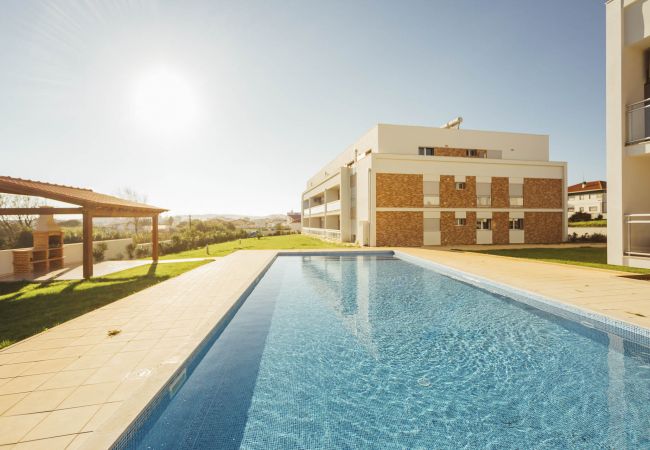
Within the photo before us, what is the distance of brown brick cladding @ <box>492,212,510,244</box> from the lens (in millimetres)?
23750

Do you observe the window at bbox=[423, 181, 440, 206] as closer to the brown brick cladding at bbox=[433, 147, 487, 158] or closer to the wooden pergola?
the brown brick cladding at bbox=[433, 147, 487, 158]

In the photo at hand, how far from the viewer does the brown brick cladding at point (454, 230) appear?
22812 millimetres

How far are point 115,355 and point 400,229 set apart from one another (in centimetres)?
2012

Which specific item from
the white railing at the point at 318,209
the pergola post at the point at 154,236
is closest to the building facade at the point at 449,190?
the white railing at the point at 318,209

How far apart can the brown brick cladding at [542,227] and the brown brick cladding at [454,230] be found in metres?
5.10

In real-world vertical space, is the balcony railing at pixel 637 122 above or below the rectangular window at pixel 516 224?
above

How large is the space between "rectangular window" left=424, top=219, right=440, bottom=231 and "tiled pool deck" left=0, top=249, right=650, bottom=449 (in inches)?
543

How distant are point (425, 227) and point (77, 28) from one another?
22753 mm

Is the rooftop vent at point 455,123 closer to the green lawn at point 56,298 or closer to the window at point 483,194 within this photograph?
the window at point 483,194

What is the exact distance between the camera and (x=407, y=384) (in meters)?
4.13

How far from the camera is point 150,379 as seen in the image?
3383 millimetres

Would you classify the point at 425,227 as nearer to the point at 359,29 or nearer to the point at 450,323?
the point at 359,29

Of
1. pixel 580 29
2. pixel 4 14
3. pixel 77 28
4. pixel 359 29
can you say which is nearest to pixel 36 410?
pixel 4 14

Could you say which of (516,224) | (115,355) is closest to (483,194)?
(516,224)
